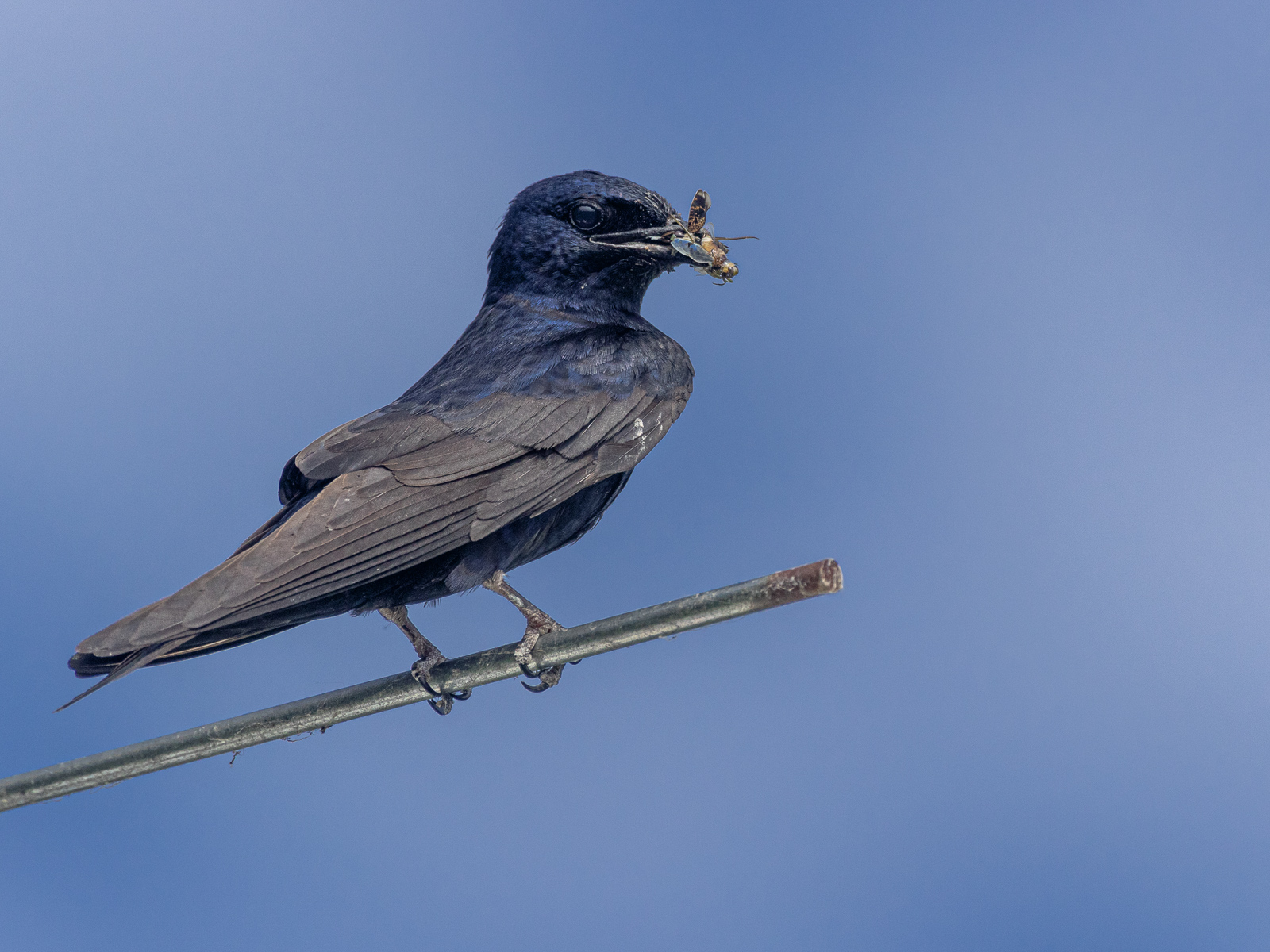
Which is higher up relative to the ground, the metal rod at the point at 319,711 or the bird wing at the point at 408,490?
the bird wing at the point at 408,490

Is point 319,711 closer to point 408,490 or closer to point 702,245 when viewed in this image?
point 408,490

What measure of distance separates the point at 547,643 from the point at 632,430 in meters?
0.62

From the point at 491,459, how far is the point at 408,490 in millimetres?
165

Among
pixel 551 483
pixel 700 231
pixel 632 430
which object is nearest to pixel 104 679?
pixel 551 483

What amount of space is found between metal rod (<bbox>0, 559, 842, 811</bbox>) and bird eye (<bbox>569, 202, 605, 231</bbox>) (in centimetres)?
100

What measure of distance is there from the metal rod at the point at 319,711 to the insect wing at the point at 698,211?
102cm

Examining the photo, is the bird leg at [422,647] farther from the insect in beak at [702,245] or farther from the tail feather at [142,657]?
the insect in beak at [702,245]

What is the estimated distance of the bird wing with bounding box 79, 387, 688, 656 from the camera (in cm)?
210

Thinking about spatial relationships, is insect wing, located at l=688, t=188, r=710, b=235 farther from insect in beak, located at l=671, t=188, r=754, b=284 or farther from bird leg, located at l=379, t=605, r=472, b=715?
bird leg, located at l=379, t=605, r=472, b=715

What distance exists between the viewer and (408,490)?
7.54 feet

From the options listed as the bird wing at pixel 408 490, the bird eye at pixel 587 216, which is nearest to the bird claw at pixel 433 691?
the bird wing at pixel 408 490

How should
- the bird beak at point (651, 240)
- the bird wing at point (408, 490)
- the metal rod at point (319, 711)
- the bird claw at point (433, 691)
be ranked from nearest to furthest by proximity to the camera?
the metal rod at point (319, 711) < the bird wing at point (408, 490) < the bird claw at point (433, 691) < the bird beak at point (651, 240)

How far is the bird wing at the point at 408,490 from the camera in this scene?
2.10 meters

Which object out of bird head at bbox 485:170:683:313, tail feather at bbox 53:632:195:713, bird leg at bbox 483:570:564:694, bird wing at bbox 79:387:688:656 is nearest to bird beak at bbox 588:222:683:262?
bird head at bbox 485:170:683:313
